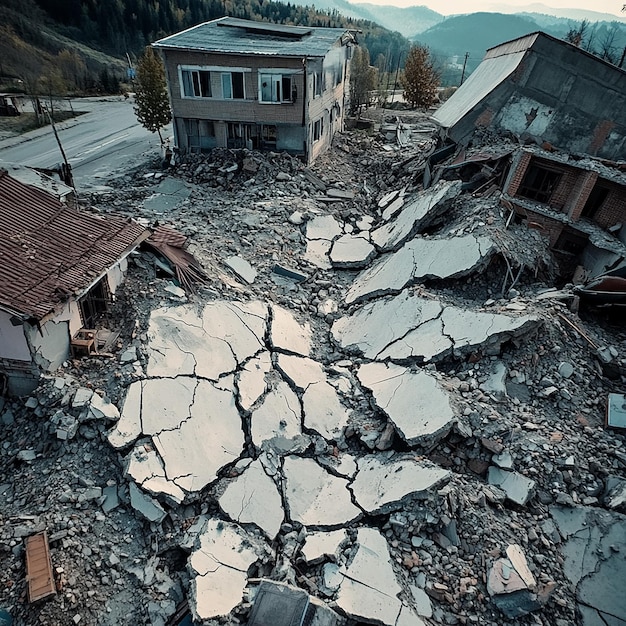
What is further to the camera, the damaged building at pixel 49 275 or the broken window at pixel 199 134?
the broken window at pixel 199 134

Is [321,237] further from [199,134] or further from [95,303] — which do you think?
[199,134]

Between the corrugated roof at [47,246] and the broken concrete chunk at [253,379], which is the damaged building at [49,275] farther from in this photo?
the broken concrete chunk at [253,379]

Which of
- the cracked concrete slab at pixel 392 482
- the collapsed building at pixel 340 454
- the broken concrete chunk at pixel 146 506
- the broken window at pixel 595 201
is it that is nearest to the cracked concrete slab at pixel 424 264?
the collapsed building at pixel 340 454

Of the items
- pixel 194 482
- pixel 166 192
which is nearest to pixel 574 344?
pixel 194 482

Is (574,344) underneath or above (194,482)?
above

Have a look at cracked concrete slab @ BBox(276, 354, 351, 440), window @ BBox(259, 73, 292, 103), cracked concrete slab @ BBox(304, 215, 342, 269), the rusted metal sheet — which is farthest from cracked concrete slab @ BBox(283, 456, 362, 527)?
window @ BBox(259, 73, 292, 103)

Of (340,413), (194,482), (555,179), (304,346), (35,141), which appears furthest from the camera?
(35,141)

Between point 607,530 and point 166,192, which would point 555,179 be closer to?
point 607,530
